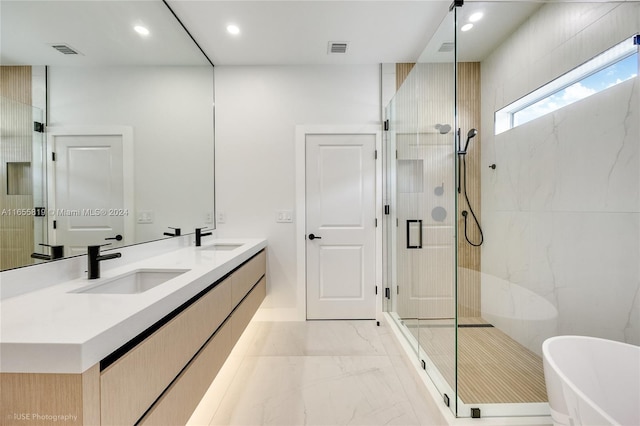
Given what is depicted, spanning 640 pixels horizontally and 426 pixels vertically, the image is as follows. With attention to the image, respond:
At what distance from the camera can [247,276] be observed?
2170 millimetres

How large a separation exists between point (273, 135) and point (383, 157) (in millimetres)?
1174

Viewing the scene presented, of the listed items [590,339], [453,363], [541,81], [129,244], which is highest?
[541,81]

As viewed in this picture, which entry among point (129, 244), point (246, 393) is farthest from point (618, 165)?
point (129, 244)

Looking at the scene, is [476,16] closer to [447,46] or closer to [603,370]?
[447,46]

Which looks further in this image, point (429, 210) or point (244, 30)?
point (244, 30)

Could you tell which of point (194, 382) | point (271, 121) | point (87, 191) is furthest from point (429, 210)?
point (87, 191)

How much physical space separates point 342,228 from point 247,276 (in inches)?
45.0

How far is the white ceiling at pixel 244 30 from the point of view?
120 centimetres

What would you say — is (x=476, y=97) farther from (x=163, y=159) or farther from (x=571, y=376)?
(x=163, y=159)

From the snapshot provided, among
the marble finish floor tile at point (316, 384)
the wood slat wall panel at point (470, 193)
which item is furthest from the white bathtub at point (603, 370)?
the marble finish floor tile at point (316, 384)

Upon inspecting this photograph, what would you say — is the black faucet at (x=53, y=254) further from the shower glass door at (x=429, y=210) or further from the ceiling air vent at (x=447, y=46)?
the ceiling air vent at (x=447, y=46)

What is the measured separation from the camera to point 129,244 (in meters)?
1.68

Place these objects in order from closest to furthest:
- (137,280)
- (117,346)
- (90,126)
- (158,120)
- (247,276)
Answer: (117,346), (90,126), (137,280), (158,120), (247,276)

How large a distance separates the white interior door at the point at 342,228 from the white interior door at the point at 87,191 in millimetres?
1677
